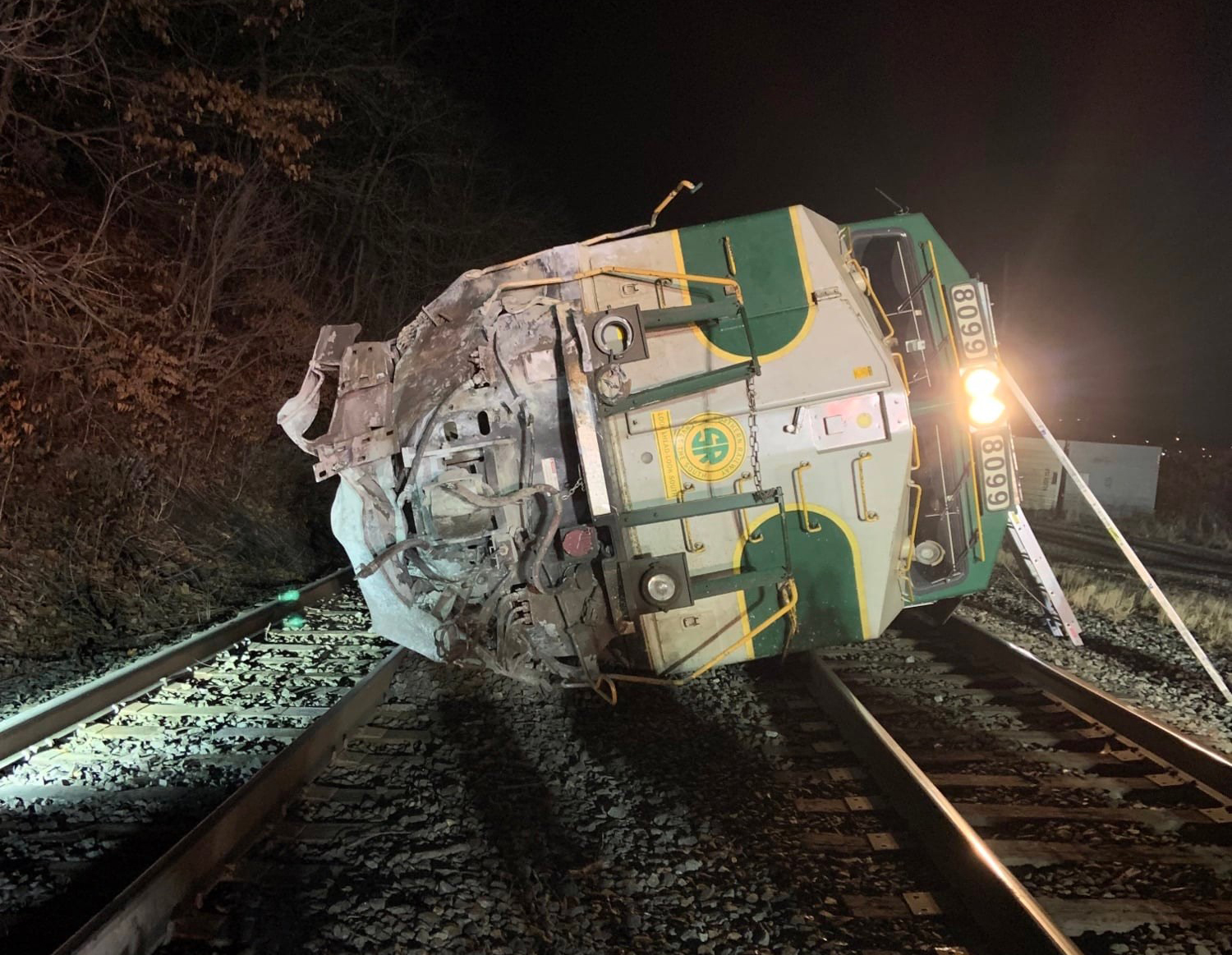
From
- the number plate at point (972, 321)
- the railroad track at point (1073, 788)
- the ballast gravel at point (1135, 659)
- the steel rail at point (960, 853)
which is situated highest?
the number plate at point (972, 321)

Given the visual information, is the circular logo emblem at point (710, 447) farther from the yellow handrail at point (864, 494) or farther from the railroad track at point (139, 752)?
the railroad track at point (139, 752)

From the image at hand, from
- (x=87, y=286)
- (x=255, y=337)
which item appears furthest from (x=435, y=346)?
(x=255, y=337)

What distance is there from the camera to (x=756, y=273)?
444 centimetres

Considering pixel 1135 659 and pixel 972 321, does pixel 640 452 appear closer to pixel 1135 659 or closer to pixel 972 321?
pixel 972 321

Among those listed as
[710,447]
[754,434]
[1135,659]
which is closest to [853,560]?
[754,434]

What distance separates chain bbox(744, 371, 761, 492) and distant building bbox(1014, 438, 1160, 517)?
16.1 m

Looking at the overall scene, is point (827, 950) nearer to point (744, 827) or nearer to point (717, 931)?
point (717, 931)

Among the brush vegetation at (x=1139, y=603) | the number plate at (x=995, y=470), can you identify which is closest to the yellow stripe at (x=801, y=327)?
the number plate at (x=995, y=470)

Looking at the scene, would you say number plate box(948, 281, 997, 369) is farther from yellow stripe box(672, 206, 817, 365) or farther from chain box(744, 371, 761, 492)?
chain box(744, 371, 761, 492)

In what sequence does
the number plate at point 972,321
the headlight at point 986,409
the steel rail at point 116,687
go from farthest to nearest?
the number plate at point 972,321 → the headlight at point 986,409 → the steel rail at point 116,687

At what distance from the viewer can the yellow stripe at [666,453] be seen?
14.4 ft

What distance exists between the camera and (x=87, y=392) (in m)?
7.97

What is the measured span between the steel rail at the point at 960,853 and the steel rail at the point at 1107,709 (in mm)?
1424

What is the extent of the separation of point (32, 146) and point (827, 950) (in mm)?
9609
